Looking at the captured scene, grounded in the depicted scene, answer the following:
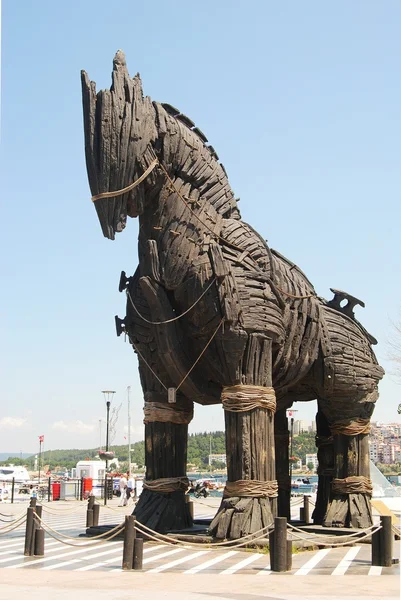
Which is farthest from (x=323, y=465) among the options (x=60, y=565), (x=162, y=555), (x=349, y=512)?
(x=60, y=565)

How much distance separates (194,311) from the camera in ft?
34.4

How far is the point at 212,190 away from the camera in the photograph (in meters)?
11.0

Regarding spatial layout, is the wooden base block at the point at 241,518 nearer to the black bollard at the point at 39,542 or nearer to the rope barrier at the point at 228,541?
the rope barrier at the point at 228,541

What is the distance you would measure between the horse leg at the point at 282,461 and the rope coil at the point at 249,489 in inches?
113

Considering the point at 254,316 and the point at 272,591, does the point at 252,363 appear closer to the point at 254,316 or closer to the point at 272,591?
the point at 254,316

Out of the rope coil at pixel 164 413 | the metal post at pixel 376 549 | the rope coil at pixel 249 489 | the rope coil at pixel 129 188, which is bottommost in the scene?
the metal post at pixel 376 549

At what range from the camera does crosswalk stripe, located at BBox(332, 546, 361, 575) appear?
27.8 ft

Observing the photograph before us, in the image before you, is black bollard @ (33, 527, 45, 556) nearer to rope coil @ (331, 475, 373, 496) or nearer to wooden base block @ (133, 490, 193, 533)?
wooden base block @ (133, 490, 193, 533)

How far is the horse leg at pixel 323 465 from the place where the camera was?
507 inches

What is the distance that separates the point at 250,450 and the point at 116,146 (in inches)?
168

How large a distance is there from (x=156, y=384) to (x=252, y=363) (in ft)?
5.30

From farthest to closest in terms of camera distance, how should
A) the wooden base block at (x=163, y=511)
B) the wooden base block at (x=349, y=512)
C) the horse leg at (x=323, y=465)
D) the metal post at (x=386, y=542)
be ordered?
the horse leg at (x=323, y=465)
the wooden base block at (x=349, y=512)
the wooden base block at (x=163, y=511)
the metal post at (x=386, y=542)

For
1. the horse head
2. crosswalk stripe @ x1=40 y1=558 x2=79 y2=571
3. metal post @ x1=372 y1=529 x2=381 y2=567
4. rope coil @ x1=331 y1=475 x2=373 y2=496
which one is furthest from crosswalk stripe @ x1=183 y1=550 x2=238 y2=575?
the horse head

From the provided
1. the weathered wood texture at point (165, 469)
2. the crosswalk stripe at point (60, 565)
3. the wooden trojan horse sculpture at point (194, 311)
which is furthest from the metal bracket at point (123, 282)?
the crosswalk stripe at point (60, 565)
